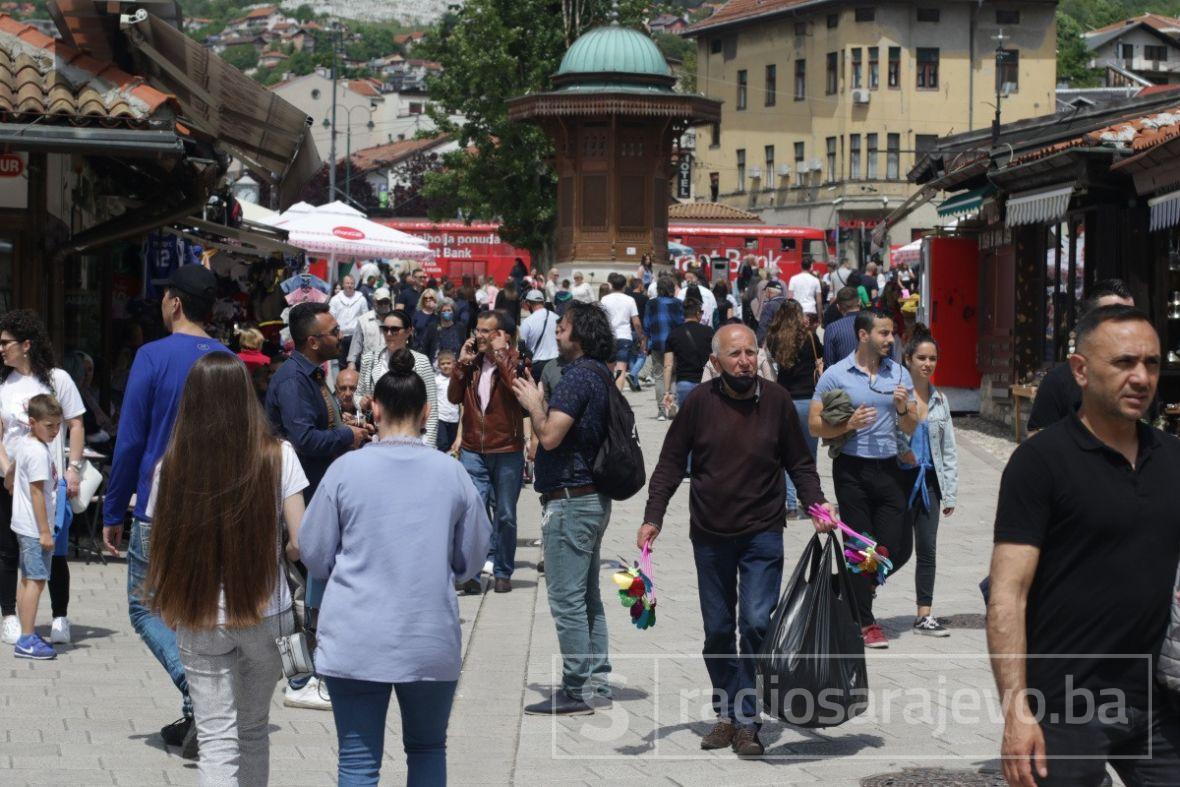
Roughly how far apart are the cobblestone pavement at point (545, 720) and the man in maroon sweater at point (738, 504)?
0.34m

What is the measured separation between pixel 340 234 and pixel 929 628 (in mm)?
15962

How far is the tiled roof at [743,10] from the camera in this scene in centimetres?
7578

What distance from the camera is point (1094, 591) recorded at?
4.30 meters

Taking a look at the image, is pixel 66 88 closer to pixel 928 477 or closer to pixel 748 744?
pixel 928 477

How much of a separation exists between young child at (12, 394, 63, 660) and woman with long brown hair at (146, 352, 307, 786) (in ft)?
12.2

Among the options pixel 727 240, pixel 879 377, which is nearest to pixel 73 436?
pixel 879 377

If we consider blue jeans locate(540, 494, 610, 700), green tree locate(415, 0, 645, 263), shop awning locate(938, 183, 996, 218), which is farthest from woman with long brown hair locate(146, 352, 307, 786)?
green tree locate(415, 0, 645, 263)

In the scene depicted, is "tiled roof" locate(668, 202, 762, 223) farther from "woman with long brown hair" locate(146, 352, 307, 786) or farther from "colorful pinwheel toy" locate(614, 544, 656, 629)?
"woman with long brown hair" locate(146, 352, 307, 786)

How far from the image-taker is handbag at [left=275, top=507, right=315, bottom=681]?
5.63m

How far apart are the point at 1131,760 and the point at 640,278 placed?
2774 centimetres

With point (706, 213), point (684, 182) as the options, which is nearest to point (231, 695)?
point (706, 213)

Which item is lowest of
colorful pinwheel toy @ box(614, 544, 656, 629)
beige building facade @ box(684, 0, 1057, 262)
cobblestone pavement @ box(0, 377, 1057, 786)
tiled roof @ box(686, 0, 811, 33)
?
cobblestone pavement @ box(0, 377, 1057, 786)

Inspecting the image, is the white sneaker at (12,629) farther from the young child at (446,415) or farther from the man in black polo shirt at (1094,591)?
the man in black polo shirt at (1094,591)

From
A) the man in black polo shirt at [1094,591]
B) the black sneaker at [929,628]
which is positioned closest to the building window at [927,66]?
the black sneaker at [929,628]
